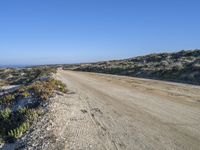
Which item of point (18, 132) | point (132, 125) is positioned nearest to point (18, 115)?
point (18, 132)

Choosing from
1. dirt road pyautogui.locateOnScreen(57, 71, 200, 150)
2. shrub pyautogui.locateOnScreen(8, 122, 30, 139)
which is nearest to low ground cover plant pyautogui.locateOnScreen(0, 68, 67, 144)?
shrub pyautogui.locateOnScreen(8, 122, 30, 139)

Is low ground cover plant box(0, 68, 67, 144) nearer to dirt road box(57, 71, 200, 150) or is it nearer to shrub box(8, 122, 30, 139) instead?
shrub box(8, 122, 30, 139)

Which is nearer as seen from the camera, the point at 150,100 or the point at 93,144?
the point at 93,144

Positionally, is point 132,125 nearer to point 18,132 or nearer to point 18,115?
point 18,132

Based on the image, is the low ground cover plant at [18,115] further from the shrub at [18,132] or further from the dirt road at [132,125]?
the dirt road at [132,125]

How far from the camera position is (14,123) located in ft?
40.3

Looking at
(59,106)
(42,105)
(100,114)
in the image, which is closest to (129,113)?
(100,114)

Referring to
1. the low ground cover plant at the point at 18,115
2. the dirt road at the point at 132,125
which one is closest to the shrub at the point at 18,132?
the low ground cover plant at the point at 18,115

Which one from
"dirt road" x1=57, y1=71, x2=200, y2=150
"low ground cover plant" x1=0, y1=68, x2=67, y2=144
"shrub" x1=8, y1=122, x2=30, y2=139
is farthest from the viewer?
"low ground cover plant" x1=0, y1=68, x2=67, y2=144

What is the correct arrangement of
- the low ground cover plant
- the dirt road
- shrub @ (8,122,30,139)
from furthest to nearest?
the low ground cover plant, shrub @ (8,122,30,139), the dirt road

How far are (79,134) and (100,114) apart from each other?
10.7 ft

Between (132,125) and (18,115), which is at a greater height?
(132,125)

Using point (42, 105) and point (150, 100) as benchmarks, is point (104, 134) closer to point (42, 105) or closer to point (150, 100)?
Result: point (42, 105)

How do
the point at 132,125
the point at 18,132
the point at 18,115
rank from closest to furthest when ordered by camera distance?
the point at 18,132 → the point at 132,125 → the point at 18,115
